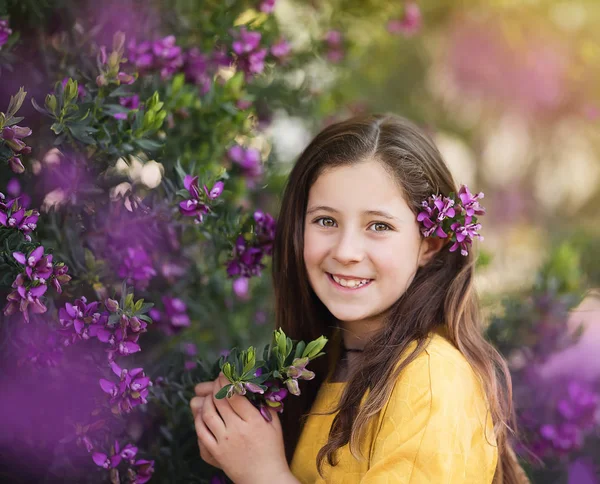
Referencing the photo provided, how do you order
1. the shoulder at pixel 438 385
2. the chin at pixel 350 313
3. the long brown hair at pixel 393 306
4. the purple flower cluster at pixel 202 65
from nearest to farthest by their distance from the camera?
the shoulder at pixel 438 385, the long brown hair at pixel 393 306, the chin at pixel 350 313, the purple flower cluster at pixel 202 65

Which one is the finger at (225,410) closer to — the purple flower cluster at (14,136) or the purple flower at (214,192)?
the purple flower at (214,192)

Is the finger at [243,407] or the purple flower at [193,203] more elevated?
the purple flower at [193,203]

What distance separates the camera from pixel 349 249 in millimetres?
1655

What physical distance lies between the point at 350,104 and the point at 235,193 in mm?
1205

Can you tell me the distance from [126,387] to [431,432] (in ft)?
2.15

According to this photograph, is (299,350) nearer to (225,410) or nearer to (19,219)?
(225,410)

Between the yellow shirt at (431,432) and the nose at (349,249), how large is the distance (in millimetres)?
262

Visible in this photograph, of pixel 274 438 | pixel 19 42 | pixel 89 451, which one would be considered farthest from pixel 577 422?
pixel 19 42

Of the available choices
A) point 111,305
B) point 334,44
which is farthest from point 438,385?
point 334,44

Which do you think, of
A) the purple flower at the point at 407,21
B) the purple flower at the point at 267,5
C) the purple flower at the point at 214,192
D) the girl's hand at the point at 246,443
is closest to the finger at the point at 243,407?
the girl's hand at the point at 246,443

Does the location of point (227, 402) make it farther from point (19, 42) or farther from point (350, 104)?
point (350, 104)

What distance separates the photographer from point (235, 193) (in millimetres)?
2336

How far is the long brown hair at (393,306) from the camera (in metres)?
1.62

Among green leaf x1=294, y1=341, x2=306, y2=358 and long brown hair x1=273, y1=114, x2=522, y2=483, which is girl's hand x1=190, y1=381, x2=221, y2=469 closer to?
long brown hair x1=273, y1=114, x2=522, y2=483
